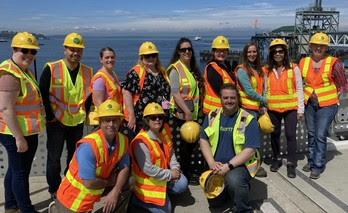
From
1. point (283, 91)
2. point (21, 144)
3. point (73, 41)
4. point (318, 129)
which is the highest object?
point (73, 41)

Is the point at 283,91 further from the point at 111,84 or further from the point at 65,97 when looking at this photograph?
the point at 65,97

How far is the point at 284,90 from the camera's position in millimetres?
4652

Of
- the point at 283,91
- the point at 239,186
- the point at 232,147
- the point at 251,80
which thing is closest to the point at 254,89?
the point at 251,80

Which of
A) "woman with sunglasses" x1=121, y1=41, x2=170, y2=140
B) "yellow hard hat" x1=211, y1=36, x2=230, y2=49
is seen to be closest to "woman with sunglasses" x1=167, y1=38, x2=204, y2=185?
"woman with sunglasses" x1=121, y1=41, x2=170, y2=140

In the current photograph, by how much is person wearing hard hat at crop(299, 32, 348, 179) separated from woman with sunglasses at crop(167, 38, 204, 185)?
5.15 ft

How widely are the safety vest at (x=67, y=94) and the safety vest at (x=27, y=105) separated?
23 cm

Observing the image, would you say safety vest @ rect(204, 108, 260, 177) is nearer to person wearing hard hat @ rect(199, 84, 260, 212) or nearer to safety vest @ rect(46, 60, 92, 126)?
person wearing hard hat @ rect(199, 84, 260, 212)

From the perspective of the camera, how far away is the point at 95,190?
3203 mm

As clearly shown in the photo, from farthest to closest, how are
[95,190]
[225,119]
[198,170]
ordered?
[198,170] → [225,119] → [95,190]

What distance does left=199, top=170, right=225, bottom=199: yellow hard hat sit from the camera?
3650 mm

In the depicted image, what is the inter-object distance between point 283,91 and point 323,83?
0.54 metres

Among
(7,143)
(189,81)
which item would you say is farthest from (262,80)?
(7,143)

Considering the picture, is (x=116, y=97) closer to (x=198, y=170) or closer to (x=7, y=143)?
(x=7, y=143)

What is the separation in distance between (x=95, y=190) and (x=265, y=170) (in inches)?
109
